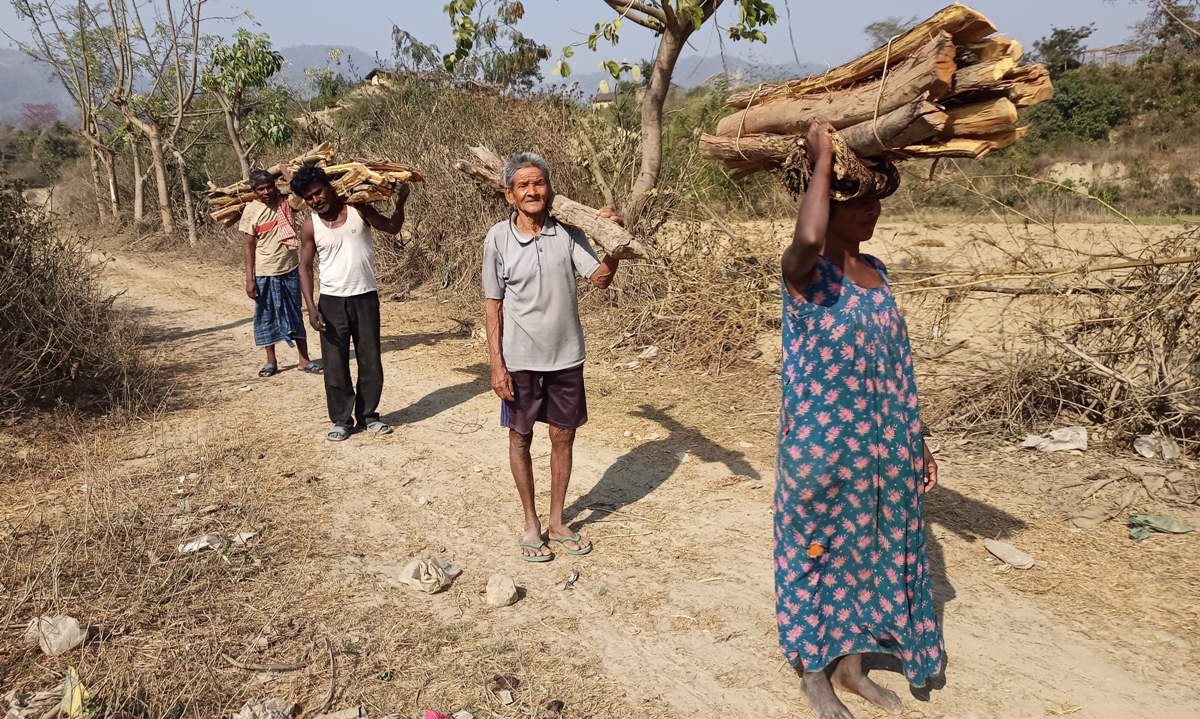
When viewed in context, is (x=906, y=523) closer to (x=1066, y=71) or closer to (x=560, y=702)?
(x=560, y=702)

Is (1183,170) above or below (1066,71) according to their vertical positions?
below

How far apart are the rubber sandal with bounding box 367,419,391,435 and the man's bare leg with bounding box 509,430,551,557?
2.15m

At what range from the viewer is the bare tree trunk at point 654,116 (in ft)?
22.1

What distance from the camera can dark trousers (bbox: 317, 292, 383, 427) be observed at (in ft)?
17.9

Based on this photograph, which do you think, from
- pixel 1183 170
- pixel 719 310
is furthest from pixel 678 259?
pixel 1183 170

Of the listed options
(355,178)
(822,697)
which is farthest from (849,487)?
(355,178)

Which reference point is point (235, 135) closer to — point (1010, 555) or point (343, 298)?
point (343, 298)

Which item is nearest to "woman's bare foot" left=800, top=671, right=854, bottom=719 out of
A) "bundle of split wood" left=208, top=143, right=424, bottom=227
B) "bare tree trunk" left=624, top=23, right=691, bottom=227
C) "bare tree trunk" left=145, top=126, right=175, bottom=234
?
"bundle of split wood" left=208, top=143, right=424, bottom=227

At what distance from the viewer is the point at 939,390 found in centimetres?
541

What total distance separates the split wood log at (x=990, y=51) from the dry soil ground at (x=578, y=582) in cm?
215

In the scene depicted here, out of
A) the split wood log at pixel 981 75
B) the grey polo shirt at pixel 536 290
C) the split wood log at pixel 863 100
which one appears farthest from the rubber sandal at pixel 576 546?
the split wood log at pixel 981 75

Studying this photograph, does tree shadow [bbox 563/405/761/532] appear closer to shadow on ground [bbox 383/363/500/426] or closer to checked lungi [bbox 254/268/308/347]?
shadow on ground [bbox 383/363/500/426]

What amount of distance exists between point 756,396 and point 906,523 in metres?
3.56

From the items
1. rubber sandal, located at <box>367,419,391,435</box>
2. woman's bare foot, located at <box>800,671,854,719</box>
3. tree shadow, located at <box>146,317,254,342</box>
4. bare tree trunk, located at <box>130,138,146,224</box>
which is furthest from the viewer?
bare tree trunk, located at <box>130,138,146,224</box>
